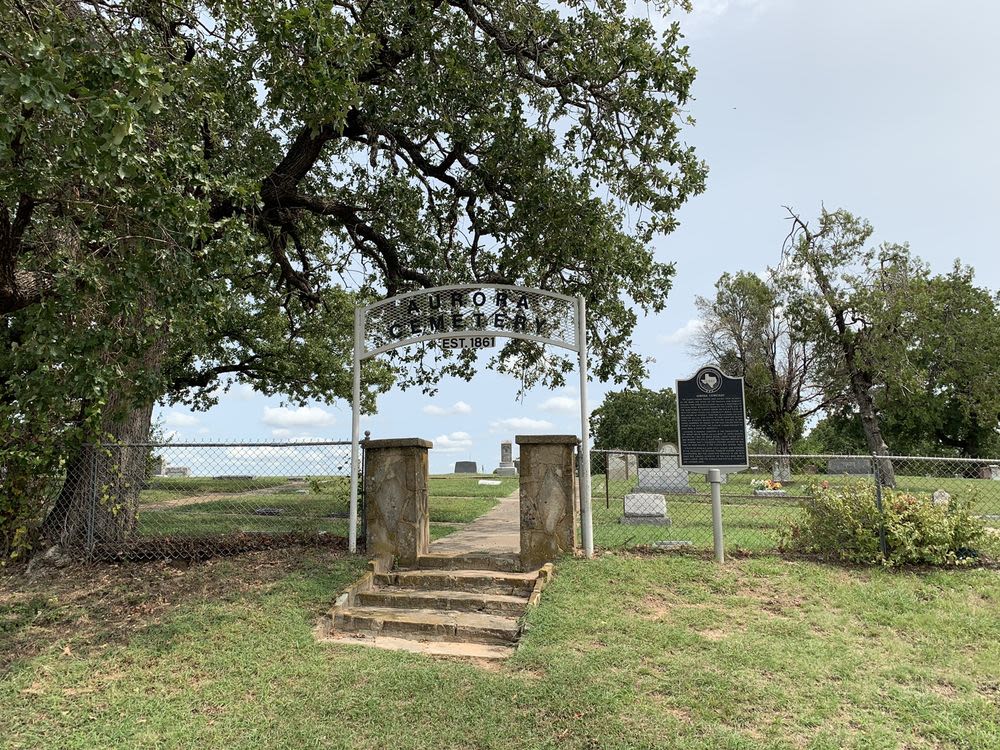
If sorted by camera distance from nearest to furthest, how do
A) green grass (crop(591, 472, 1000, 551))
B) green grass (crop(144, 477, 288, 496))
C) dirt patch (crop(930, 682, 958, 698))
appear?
1. dirt patch (crop(930, 682, 958, 698))
2. green grass (crop(591, 472, 1000, 551))
3. green grass (crop(144, 477, 288, 496))

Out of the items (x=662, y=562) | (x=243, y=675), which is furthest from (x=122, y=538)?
(x=662, y=562)

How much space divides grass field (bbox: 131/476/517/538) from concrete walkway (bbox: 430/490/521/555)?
0.42 meters

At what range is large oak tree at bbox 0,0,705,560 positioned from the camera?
17.6ft

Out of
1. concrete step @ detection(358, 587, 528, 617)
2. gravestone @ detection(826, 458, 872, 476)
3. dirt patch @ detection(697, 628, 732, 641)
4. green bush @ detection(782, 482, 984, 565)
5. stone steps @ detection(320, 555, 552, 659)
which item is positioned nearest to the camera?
dirt patch @ detection(697, 628, 732, 641)

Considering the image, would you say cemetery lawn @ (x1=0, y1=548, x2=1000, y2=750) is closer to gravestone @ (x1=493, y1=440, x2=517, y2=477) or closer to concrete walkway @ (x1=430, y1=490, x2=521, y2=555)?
concrete walkway @ (x1=430, y1=490, x2=521, y2=555)

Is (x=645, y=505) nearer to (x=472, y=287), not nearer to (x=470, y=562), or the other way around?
(x=470, y=562)

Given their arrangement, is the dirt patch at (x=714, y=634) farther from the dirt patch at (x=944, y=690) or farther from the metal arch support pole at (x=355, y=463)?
the metal arch support pole at (x=355, y=463)

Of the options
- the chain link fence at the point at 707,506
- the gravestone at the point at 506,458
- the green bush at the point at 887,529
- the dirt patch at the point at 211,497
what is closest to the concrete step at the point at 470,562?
the chain link fence at the point at 707,506

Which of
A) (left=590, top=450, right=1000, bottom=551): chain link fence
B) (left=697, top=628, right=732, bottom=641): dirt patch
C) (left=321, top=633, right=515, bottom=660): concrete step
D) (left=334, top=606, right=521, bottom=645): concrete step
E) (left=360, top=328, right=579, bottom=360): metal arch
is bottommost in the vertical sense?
(left=321, top=633, right=515, bottom=660): concrete step

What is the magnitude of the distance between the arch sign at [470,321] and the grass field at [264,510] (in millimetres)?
1711

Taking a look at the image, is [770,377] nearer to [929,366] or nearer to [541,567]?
[929,366]

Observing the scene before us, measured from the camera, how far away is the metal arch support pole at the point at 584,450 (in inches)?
287

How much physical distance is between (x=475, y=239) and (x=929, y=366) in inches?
1062

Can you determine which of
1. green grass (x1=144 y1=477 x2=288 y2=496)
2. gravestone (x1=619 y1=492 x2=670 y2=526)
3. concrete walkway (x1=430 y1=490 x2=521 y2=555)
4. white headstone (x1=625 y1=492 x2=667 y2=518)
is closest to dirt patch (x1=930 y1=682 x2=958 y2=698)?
concrete walkway (x1=430 y1=490 x2=521 y2=555)
